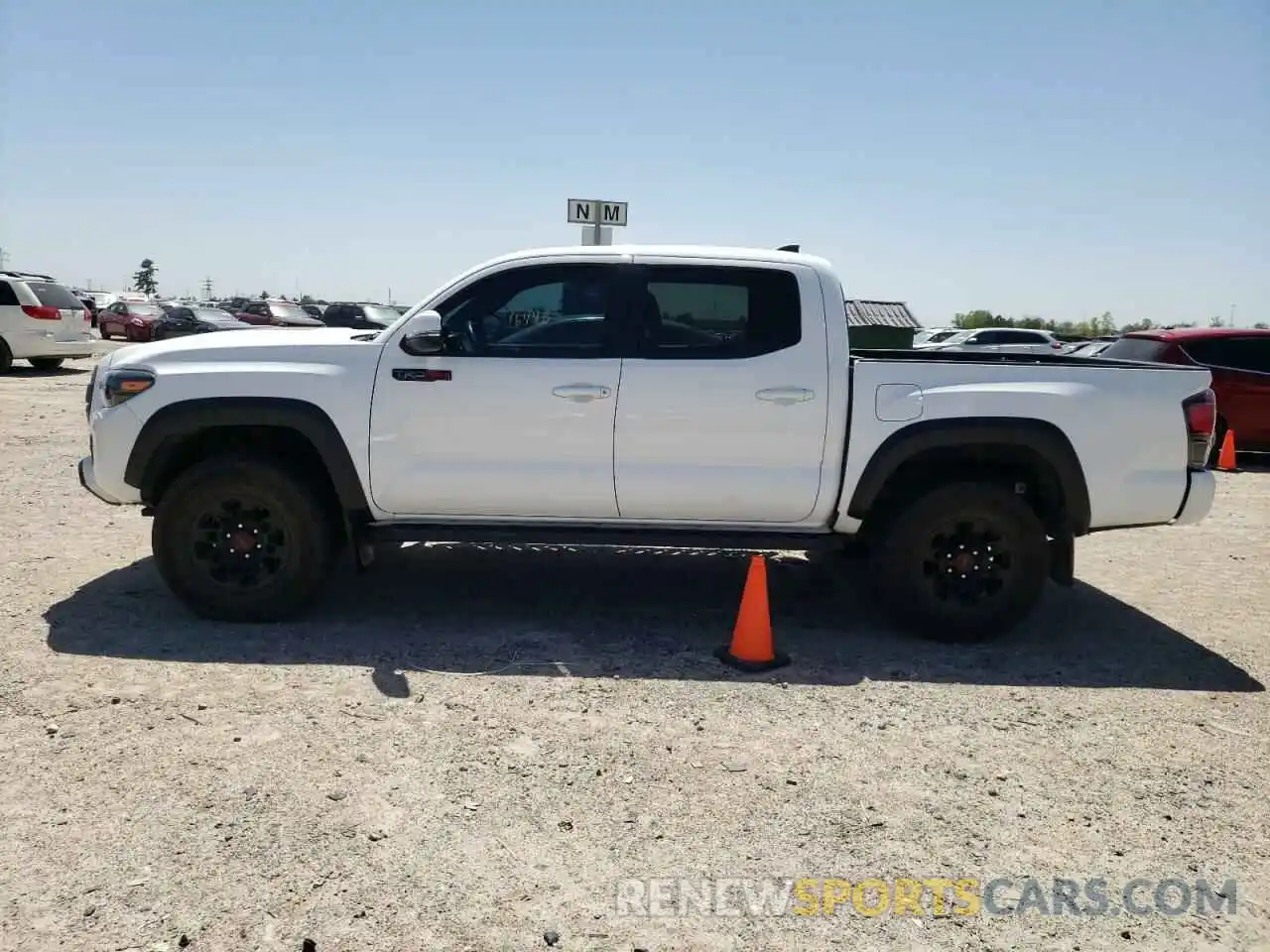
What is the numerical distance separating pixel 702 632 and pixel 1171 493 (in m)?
2.55

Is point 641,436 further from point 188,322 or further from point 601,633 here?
point 188,322

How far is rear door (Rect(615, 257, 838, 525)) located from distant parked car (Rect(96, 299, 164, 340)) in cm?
3300

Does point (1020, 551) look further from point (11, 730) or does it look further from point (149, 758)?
point (11, 730)

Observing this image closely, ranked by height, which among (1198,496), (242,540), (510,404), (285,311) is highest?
(285,311)

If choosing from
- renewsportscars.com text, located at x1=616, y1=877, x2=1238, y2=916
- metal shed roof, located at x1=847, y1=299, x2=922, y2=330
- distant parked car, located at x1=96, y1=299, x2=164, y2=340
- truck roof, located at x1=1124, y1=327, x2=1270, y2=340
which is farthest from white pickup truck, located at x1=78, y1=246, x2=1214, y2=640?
distant parked car, located at x1=96, y1=299, x2=164, y2=340

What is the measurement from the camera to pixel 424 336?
15.3ft

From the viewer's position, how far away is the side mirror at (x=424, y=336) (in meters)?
4.65

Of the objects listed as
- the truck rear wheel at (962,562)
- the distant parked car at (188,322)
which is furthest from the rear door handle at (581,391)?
the distant parked car at (188,322)

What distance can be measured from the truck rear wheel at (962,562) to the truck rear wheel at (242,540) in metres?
2.98

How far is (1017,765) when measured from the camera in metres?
3.65

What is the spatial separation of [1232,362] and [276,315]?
1056 inches

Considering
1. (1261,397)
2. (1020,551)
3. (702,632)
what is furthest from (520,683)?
(1261,397)

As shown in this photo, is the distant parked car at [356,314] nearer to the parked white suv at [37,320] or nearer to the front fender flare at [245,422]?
the parked white suv at [37,320]

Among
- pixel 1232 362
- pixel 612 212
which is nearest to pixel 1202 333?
pixel 1232 362
